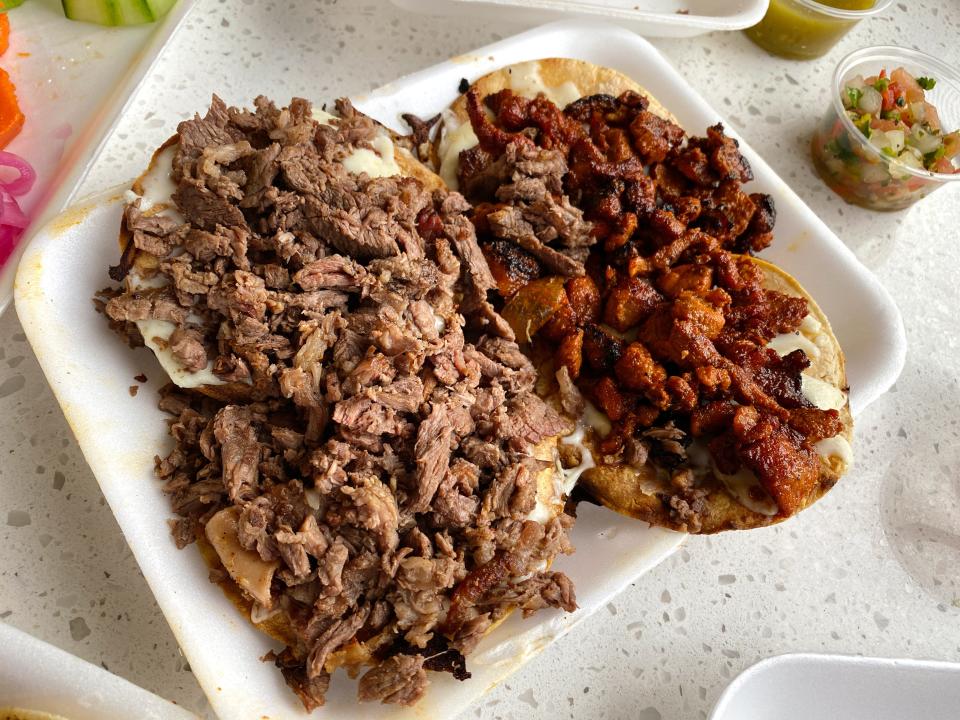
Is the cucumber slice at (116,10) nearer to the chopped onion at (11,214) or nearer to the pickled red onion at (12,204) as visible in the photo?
the pickled red onion at (12,204)

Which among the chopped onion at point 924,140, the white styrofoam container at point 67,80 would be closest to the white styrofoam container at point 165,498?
the white styrofoam container at point 67,80

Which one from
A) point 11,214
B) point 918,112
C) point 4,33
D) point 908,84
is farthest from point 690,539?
point 4,33

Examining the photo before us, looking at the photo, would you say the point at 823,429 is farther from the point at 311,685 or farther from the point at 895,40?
the point at 895,40

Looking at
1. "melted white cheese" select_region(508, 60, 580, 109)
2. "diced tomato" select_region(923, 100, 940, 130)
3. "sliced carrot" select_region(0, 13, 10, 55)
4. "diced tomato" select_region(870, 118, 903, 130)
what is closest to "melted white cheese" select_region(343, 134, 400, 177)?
"melted white cheese" select_region(508, 60, 580, 109)

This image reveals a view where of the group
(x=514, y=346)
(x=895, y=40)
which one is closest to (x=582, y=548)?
(x=514, y=346)

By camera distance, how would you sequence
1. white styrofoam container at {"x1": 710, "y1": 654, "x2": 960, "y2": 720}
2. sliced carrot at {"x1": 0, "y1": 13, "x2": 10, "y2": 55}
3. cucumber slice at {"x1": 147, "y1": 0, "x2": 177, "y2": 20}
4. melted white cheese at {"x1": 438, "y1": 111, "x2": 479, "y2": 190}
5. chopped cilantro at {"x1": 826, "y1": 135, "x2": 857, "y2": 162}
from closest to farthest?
white styrofoam container at {"x1": 710, "y1": 654, "x2": 960, "y2": 720}, melted white cheese at {"x1": 438, "y1": 111, "x2": 479, "y2": 190}, sliced carrot at {"x1": 0, "y1": 13, "x2": 10, "y2": 55}, cucumber slice at {"x1": 147, "y1": 0, "x2": 177, "y2": 20}, chopped cilantro at {"x1": 826, "y1": 135, "x2": 857, "y2": 162}

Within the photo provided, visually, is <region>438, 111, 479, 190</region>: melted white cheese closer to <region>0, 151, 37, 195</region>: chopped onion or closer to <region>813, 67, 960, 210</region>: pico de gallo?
<region>0, 151, 37, 195</region>: chopped onion
